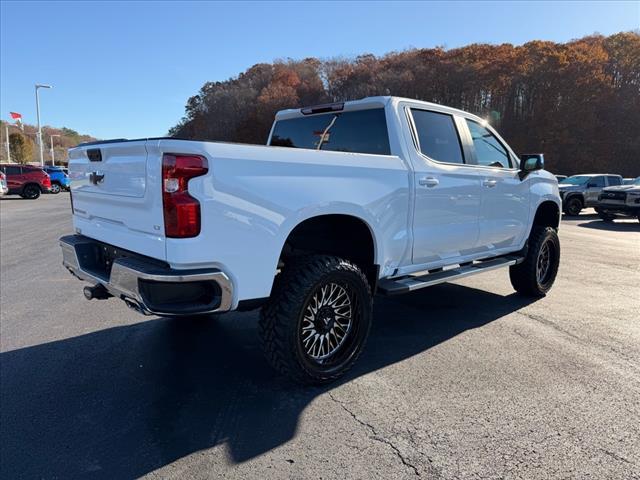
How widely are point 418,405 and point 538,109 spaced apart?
49.9m

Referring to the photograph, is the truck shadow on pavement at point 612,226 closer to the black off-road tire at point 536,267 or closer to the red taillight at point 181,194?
the black off-road tire at point 536,267

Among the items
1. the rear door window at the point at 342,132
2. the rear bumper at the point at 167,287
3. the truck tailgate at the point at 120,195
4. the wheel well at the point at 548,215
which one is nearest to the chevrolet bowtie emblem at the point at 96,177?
the truck tailgate at the point at 120,195

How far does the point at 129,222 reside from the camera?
118 inches

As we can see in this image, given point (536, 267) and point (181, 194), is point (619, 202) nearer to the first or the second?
point (536, 267)

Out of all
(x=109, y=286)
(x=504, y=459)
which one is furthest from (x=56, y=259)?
(x=504, y=459)

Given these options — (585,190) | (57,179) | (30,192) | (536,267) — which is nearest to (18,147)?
(57,179)

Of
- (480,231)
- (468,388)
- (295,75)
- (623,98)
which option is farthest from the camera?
(295,75)

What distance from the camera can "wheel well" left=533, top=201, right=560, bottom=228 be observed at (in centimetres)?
602

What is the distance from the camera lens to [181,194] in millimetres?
2592

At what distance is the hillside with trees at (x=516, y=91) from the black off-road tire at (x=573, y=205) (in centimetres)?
2592

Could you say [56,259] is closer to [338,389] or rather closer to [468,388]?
[338,389]

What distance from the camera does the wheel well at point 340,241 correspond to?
362cm

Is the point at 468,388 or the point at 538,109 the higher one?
the point at 538,109

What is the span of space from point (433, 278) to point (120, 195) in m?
2.63
